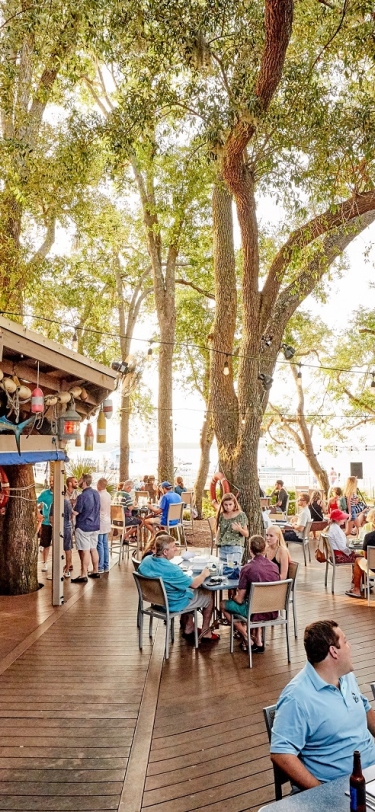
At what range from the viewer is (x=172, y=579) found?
5.29m

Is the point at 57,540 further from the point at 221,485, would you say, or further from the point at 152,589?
the point at 221,485

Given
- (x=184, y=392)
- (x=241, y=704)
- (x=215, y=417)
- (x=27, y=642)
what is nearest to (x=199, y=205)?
(x=215, y=417)

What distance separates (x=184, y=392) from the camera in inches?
843

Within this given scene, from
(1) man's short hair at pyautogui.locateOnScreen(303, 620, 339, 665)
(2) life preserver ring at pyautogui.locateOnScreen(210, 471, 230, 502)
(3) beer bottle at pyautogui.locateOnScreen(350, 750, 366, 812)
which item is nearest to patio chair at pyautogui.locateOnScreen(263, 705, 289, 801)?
(1) man's short hair at pyautogui.locateOnScreen(303, 620, 339, 665)

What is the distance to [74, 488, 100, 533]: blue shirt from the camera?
8039mm

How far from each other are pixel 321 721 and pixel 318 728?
0.09ft

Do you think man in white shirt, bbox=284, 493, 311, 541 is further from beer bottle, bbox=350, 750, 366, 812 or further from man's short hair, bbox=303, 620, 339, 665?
beer bottle, bbox=350, 750, 366, 812

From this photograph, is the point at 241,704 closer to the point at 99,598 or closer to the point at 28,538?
the point at 99,598

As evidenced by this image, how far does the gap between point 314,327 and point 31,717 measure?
16.9 metres

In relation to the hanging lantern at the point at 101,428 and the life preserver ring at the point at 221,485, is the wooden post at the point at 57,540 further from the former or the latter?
the life preserver ring at the point at 221,485

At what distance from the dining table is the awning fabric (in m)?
4.62

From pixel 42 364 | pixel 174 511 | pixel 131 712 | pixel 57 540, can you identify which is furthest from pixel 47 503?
pixel 131 712

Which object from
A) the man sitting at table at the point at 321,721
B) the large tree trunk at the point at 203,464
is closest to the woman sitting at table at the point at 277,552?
the man sitting at table at the point at 321,721

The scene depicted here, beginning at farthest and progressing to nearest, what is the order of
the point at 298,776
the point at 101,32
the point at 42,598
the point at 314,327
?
the point at 314,327, the point at 42,598, the point at 101,32, the point at 298,776
